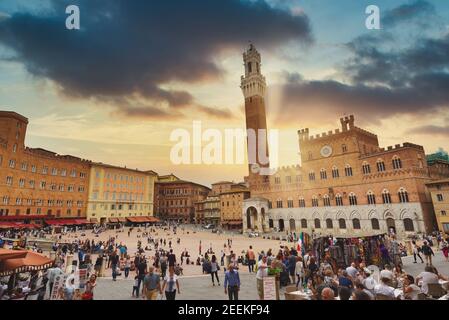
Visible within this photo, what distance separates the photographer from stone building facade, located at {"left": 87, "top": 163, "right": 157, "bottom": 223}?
52750 mm

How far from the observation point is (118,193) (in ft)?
188

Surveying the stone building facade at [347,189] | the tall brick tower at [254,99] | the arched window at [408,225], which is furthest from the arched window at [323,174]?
the tall brick tower at [254,99]

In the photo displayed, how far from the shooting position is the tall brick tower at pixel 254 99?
194 feet

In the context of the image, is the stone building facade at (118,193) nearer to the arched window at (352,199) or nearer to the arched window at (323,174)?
the arched window at (323,174)

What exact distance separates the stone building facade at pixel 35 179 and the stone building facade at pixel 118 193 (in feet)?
5.94

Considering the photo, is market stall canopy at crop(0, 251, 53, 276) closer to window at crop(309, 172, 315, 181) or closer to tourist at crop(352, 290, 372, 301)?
tourist at crop(352, 290, 372, 301)

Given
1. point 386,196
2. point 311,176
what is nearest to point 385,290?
point 386,196

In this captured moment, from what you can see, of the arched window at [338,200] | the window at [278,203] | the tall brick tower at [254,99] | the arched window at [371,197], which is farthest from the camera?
the tall brick tower at [254,99]

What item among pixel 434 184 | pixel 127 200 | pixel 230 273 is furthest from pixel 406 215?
pixel 127 200

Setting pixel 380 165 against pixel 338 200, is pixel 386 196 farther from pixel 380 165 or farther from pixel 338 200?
pixel 338 200

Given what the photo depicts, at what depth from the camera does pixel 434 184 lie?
3228 cm

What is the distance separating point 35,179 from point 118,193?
17.0 meters
